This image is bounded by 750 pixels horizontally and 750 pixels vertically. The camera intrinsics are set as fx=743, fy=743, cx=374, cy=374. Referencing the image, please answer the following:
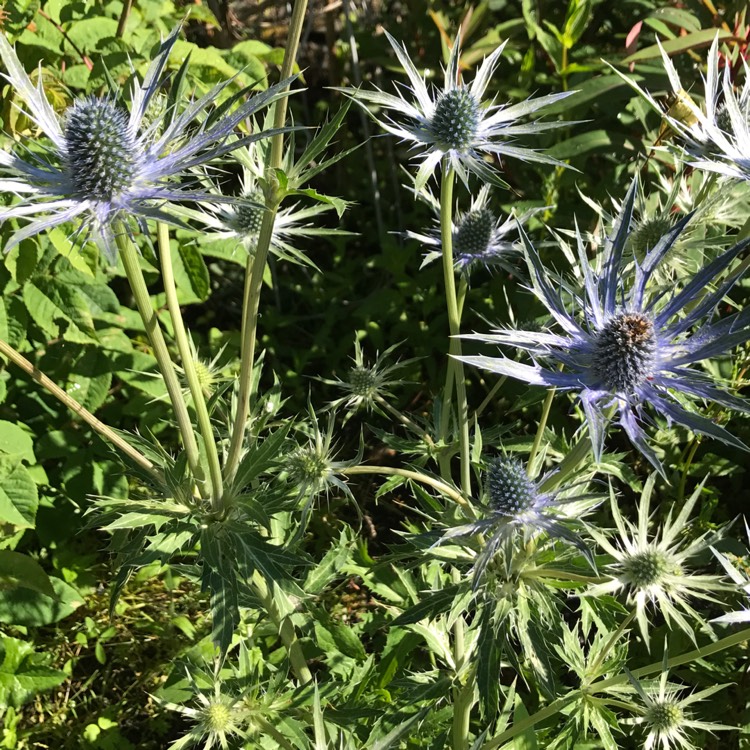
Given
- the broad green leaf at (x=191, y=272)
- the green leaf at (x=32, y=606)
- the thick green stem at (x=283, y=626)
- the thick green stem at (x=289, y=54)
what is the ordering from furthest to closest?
the broad green leaf at (x=191, y=272), the green leaf at (x=32, y=606), the thick green stem at (x=283, y=626), the thick green stem at (x=289, y=54)

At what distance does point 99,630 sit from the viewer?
2.52 metres

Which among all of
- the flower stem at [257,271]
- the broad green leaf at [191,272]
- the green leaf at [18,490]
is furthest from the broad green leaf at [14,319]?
the flower stem at [257,271]

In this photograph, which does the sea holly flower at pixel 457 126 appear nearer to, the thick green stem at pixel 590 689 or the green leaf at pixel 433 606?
the green leaf at pixel 433 606

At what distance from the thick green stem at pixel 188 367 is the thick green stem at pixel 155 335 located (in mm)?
30

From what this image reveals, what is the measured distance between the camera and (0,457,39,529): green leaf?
2.01 meters

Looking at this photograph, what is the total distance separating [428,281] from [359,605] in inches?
51.5

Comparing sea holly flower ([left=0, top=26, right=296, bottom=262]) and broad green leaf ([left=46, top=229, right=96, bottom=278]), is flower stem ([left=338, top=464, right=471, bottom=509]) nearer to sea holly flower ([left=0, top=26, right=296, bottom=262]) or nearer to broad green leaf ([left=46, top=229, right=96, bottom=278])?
sea holly flower ([left=0, top=26, right=296, bottom=262])

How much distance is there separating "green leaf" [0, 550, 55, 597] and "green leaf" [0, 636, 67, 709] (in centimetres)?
24

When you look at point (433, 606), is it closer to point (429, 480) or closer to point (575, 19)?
point (429, 480)

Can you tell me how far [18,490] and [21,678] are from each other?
0.56 metres

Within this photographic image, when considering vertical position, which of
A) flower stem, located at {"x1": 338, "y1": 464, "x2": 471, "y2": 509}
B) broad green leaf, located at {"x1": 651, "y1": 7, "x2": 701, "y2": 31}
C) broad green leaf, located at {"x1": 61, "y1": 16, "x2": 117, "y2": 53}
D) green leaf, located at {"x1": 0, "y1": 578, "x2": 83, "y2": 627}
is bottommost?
green leaf, located at {"x1": 0, "y1": 578, "x2": 83, "y2": 627}

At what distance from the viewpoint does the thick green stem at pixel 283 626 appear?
175 centimetres

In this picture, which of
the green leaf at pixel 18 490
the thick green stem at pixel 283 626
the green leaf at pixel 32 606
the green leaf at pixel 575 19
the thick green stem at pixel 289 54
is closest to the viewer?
the thick green stem at pixel 289 54

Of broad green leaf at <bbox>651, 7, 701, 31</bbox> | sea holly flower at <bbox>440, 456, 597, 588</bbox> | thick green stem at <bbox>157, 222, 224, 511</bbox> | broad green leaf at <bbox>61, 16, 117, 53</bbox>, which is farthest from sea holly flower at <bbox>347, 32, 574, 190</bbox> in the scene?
broad green leaf at <bbox>651, 7, 701, 31</bbox>
